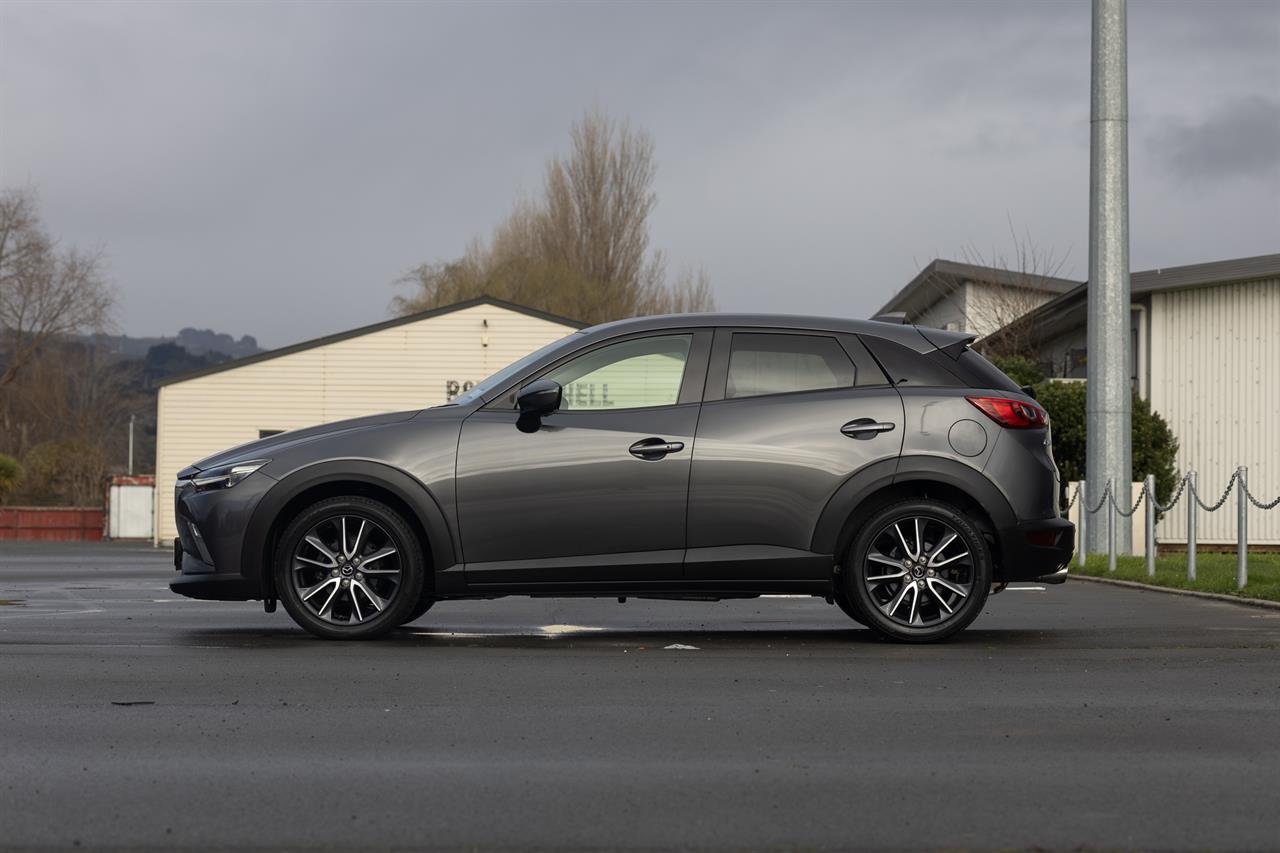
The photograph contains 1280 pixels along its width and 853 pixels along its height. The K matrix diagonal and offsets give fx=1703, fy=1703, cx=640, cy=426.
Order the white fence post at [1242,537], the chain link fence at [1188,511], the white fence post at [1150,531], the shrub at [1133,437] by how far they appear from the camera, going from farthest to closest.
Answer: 1. the shrub at [1133,437]
2. the white fence post at [1150,531]
3. the chain link fence at [1188,511]
4. the white fence post at [1242,537]

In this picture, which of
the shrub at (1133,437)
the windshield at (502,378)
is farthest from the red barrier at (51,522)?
the windshield at (502,378)

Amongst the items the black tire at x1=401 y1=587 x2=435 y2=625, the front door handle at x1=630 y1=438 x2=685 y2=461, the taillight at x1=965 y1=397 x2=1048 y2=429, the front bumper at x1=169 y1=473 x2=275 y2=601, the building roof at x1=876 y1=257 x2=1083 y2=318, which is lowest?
the black tire at x1=401 y1=587 x2=435 y2=625

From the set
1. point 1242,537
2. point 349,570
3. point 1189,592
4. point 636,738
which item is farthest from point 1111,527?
point 636,738

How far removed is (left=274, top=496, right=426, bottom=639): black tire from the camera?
28.8ft

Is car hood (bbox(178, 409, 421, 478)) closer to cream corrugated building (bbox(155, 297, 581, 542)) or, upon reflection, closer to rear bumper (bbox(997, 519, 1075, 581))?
rear bumper (bbox(997, 519, 1075, 581))

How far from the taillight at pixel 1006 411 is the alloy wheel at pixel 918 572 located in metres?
0.64

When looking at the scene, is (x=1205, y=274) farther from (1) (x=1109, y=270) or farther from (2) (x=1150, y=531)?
(2) (x=1150, y=531)

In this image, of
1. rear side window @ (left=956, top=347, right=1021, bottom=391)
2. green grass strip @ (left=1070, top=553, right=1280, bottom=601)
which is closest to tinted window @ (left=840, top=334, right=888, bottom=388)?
rear side window @ (left=956, top=347, right=1021, bottom=391)

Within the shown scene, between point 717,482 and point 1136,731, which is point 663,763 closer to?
point 1136,731

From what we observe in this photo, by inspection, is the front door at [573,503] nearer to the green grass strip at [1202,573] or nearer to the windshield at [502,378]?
the windshield at [502,378]

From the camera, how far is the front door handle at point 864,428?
8.91 m

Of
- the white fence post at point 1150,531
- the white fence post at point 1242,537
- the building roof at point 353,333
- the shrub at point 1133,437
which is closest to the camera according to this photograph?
the white fence post at point 1242,537

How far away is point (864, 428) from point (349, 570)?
2.79 m

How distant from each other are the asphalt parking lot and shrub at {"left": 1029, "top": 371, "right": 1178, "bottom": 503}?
15.6 m
